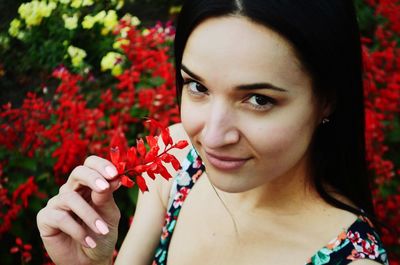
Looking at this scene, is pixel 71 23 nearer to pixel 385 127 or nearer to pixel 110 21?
pixel 110 21

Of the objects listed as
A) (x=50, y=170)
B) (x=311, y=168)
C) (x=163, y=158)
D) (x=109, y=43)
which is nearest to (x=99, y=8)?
(x=109, y=43)

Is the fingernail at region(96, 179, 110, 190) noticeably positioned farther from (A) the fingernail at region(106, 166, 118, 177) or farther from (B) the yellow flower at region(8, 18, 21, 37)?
(B) the yellow flower at region(8, 18, 21, 37)

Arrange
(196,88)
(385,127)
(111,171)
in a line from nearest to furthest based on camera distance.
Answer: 1. (111,171)
2. (196,88)
3. (385,127)

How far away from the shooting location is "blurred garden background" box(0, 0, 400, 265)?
8.30 feet

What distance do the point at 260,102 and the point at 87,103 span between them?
176 cm

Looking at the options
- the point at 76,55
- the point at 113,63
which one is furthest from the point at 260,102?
the point at 76,55

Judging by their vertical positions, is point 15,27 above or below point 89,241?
below

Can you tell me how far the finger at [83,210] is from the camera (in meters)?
1.22

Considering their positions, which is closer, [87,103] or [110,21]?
[87,103]

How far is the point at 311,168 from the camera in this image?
5.53 ft

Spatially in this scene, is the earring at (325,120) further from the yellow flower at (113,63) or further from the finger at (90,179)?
the yellow flower at (113,63)

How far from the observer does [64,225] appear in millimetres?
1289

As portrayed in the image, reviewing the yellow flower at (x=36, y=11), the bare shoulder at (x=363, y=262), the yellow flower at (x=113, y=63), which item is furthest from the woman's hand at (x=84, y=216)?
the yellow flower at (x=36, y=11)

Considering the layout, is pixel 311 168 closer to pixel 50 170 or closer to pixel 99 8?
pixel 50 170
